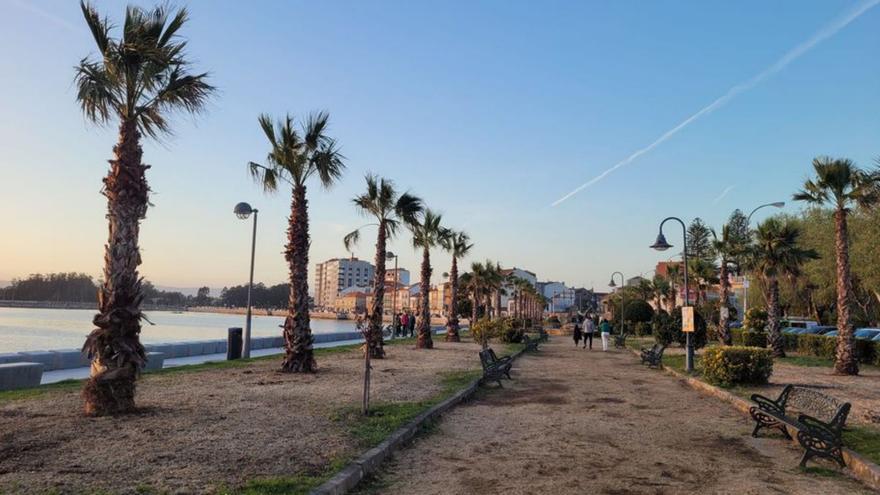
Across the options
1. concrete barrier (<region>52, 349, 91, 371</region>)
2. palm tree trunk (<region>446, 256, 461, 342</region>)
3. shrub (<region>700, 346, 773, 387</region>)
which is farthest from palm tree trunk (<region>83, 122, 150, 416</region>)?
palm tree trunk (<region>446, 256, 461, 342</region>)

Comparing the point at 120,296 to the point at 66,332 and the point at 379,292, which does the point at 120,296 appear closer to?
the point at 379,292

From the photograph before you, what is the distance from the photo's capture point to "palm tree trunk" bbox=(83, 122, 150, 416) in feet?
28.6

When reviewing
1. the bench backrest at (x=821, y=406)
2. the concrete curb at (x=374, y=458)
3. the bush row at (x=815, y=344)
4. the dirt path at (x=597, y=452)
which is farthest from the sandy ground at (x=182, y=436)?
the bush row at (x=815, y=344)

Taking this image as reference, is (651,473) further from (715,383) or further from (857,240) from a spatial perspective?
(857,240)

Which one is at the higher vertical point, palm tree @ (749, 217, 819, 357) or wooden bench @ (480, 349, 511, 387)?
palm tree @ (749, 217, 819, 357)

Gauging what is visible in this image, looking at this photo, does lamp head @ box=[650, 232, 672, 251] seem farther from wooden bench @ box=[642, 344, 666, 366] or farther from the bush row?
the bush row

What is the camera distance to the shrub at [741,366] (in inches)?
560

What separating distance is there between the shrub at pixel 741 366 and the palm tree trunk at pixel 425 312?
50.6 ft

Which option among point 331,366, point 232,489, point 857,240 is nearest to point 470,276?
point 857,240

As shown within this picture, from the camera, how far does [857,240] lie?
113ft

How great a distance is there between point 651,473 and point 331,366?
12.5 metres

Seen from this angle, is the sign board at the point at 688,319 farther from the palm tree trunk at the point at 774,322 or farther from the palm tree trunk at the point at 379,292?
the palm tree trunk at the point at 379,292

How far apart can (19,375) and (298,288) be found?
6295 mm

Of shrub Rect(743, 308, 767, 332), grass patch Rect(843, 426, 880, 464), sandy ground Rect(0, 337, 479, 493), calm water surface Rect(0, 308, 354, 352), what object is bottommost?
calm water surface Rect(0, 308, 354, 352)
